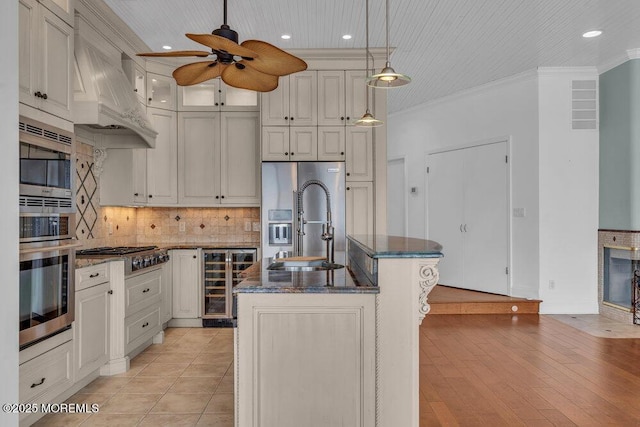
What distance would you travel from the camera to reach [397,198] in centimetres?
770

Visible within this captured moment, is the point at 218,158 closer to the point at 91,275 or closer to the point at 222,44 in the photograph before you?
the point at 91,275

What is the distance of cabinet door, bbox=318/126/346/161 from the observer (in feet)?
15.6

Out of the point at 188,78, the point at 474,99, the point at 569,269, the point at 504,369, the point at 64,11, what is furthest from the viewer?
the point at 474,99

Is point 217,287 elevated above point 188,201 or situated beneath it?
situated beneath

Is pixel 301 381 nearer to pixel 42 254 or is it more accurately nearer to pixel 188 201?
pixel 42 254

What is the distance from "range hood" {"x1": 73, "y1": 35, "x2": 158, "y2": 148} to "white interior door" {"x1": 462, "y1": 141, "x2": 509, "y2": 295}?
14.5 feet

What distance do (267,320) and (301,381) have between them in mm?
320

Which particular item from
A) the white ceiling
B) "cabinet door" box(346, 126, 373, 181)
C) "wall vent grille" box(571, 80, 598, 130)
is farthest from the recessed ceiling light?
"cabinet door" box(346, 126, 373, 181)

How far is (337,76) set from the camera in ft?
15.6

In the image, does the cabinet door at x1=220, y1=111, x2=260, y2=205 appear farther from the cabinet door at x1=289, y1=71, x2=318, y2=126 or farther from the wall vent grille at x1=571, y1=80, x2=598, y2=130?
the wall vent grille at x1=571, y1=80, x2=598, y2=130

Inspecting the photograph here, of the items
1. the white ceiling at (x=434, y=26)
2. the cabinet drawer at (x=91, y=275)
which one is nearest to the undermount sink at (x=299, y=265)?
the cabinet drawer at (x=91, y=275)

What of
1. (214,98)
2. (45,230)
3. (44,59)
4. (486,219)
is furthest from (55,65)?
(486,219)

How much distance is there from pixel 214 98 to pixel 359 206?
2.12m

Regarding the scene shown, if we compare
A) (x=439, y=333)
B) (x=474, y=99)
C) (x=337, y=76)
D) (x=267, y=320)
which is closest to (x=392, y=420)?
(x=267, y=320)
